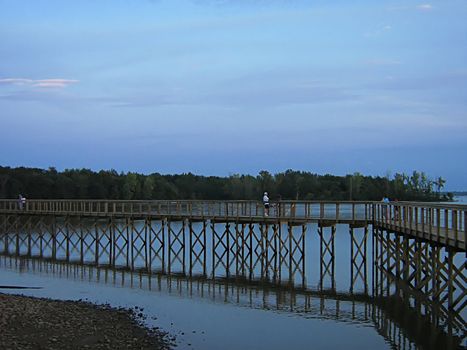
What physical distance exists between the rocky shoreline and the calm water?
0.80 meters

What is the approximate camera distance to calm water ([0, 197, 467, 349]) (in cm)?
1725

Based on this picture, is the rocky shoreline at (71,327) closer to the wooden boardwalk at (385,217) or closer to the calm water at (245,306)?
the calm water at (245,306)

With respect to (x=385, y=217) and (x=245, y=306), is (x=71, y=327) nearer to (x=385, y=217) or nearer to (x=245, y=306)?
(x=245, y=306)

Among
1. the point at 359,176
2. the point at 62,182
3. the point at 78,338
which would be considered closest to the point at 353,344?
the point at 78,338

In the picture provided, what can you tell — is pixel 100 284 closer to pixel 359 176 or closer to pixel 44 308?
pixel 44 308

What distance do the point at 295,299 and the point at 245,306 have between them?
251cm

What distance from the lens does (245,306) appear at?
22.0 m

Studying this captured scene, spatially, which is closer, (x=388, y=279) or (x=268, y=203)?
(x=388, y=279)

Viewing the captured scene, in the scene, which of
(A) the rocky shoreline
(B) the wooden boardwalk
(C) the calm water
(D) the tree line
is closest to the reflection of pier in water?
(C) the calm water

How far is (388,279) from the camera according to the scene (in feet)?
88.1

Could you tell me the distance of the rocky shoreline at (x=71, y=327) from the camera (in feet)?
48.4

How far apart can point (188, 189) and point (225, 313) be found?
108 m

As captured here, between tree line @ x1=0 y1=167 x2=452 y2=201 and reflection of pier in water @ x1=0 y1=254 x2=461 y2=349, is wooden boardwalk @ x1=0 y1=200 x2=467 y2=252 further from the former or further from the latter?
tree line @ x1=0 y1=167 x2=452 y2=201

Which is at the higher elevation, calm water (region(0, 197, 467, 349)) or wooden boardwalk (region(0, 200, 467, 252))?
wooden boardwalk (region(0, 200, 467, 252))
